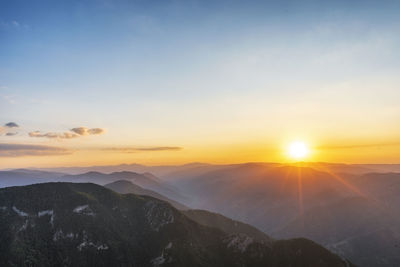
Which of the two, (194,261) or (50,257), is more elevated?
(50,257)

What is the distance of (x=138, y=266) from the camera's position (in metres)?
193

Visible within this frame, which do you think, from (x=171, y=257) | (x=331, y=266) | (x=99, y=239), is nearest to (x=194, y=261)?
(x=171, y=257)

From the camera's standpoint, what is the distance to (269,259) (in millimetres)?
195875

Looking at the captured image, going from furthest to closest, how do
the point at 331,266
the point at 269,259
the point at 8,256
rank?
the point at 269,259
the point at 331,266
the point at 8,256

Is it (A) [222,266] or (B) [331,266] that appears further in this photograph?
(A) [222,266]

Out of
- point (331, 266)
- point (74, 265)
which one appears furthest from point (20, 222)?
point (331, 266)

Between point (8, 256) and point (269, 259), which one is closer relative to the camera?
point (8, 256)

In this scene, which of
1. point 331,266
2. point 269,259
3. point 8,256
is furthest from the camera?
point 269,259

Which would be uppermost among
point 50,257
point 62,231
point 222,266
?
point 62,231

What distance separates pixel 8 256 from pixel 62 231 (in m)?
35.7

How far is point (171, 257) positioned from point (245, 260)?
62.2 m

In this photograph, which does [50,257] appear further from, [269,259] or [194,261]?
[269,259]

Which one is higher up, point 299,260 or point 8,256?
point 8,256

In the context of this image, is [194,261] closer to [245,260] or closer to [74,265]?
[245,260]
